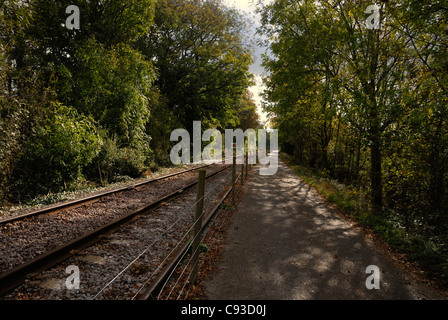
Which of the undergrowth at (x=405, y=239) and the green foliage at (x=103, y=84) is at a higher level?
the green foliage at (x=103, y=84)

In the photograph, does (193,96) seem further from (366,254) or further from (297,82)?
(366,254)

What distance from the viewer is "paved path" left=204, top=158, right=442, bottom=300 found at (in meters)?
3.66

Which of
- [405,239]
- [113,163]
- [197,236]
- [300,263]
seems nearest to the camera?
[197,236]

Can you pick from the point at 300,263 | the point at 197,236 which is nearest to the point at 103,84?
the point at 197,236

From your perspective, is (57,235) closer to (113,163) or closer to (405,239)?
(405,239)

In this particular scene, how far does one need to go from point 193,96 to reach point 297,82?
14.3m

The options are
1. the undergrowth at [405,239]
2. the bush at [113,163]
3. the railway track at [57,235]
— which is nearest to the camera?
the railway track at [57,235]

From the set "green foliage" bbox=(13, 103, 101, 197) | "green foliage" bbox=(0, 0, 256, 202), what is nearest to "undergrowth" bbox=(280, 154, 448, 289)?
"green foliage" bbox=(0, 0, 256, 202)

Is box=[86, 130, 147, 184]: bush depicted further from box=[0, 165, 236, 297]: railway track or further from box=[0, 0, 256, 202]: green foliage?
box=[0, 165, 236, 297]: railway track

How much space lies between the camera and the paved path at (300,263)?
3.66m

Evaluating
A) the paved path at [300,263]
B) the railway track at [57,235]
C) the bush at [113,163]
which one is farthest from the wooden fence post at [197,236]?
the bush at [113,163]

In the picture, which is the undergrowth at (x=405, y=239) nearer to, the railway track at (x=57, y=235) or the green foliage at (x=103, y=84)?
the railway track at (x=57, y=235)

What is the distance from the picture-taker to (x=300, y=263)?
4.59 meters

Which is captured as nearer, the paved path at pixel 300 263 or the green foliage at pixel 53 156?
the paved path at pixel 300 263
